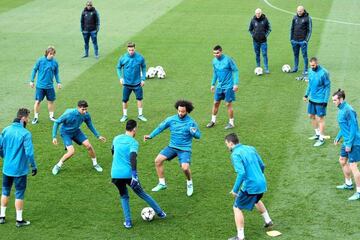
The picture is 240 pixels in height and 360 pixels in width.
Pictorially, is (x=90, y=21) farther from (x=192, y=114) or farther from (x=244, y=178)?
(x=244, y=178)

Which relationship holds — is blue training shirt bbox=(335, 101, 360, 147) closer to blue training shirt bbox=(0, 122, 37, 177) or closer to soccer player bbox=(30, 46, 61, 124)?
blue training shirt bbox=(0, 122, 37, 177)

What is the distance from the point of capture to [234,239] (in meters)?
12.3

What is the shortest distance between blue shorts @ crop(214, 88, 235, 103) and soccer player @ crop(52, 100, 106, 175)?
442 centimetres

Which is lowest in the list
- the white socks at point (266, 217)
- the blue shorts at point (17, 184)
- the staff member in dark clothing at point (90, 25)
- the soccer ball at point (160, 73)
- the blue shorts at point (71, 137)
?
the white socks at point (266, 217)

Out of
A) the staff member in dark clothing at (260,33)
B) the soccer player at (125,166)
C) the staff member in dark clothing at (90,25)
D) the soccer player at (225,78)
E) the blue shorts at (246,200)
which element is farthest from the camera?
the staff member in dark clothing at (90,25)

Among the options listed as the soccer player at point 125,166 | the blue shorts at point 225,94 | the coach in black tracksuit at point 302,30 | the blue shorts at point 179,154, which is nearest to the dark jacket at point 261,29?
the coach in black tracksuit at point 302,30

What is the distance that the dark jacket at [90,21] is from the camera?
26.4m

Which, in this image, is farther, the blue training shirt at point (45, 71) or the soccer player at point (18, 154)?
the blue training shirt at point (45, 71)

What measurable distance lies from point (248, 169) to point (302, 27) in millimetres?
12791

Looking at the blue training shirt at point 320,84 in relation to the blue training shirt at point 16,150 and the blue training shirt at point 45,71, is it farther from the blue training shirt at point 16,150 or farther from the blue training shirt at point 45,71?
the blue training shirt at point 16,150

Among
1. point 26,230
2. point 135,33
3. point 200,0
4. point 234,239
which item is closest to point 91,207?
point 26,230

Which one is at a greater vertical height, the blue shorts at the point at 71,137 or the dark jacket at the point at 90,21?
the dark jacket at the point at 90,21

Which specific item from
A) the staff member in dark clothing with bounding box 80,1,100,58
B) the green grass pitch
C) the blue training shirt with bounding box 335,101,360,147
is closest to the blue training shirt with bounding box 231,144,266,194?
the green grass pitch

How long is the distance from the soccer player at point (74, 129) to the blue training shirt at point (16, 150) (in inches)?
91.2
